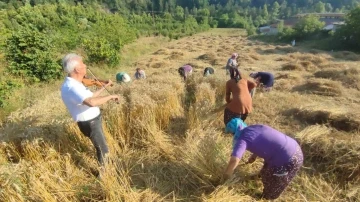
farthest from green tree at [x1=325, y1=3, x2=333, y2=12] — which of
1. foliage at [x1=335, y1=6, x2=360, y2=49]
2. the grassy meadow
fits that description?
the grassy meadow

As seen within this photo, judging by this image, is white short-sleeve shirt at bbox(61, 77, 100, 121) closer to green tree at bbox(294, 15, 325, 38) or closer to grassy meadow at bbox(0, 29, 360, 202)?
grassy meadow at bbox(0, 29, 360, 202)

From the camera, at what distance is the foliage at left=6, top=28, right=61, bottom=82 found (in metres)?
6.98

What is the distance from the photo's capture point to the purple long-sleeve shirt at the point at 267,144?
2023 millimetres

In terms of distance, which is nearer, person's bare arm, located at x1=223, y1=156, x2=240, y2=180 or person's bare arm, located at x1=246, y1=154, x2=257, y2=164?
person's bare arm, located at x1=223, y1=156, x2=240, y2=180

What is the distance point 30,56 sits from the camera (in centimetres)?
707

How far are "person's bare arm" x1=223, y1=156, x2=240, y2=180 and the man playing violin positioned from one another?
131 centimetres

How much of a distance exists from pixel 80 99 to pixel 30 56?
607 centimetres

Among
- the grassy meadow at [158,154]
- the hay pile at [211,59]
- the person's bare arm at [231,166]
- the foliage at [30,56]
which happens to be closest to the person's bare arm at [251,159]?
the grassy meadow at [158,154]

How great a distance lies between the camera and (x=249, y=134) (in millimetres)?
2031

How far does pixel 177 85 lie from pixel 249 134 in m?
2.65

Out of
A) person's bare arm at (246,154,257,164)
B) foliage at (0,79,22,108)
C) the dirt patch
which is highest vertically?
foliage at (0,79,22,108)

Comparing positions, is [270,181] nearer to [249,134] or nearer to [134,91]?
[249,134]

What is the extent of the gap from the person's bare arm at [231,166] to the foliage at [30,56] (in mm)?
6998

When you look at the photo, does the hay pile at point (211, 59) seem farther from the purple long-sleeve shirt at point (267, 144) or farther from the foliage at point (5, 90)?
the purple long-sleeve shirt at point (267, 144)
